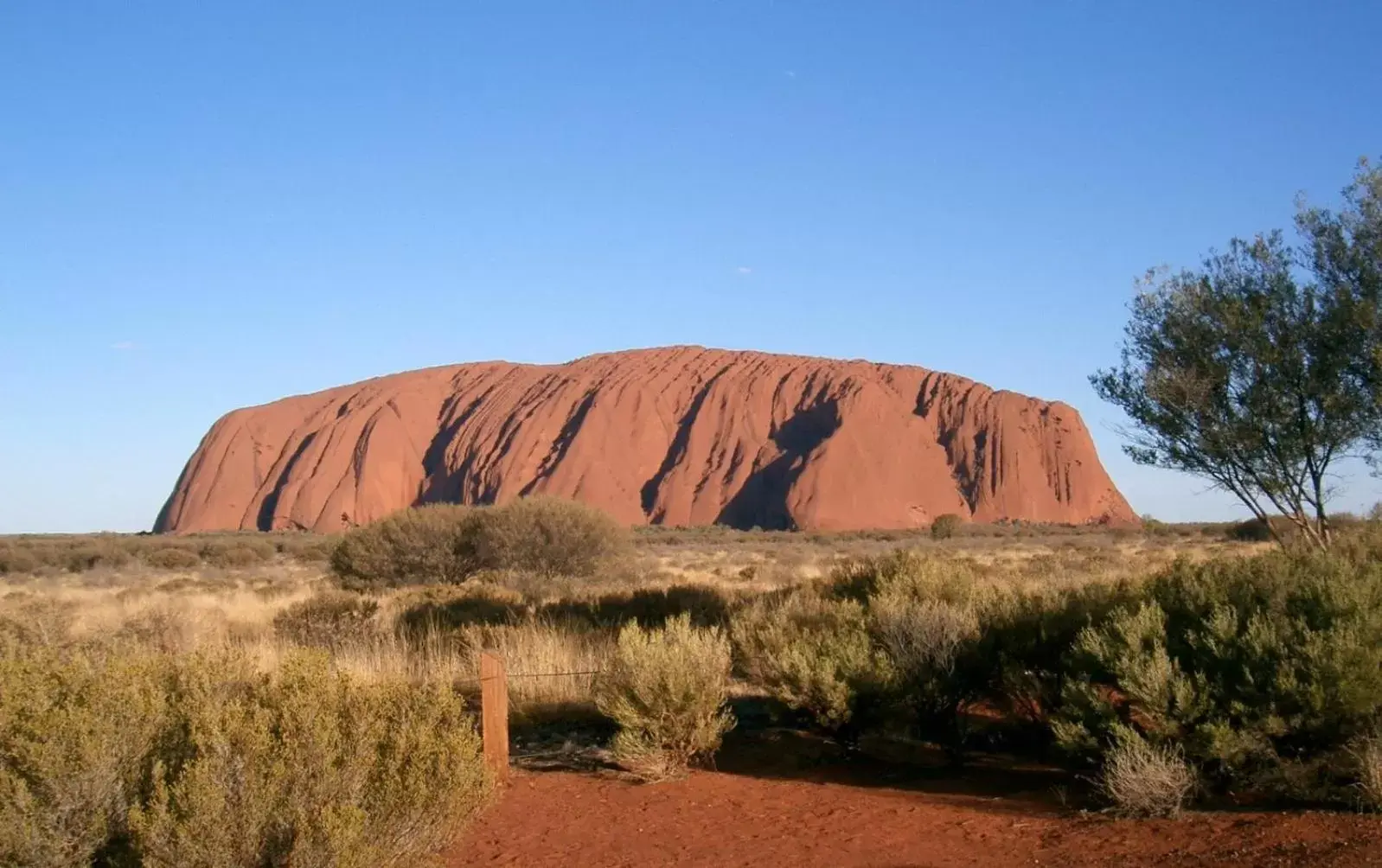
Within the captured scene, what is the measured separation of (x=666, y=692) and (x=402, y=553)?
17.9m

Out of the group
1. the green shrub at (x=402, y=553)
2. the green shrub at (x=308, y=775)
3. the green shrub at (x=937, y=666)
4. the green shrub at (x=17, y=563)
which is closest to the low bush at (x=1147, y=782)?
the green shrub at (x=937, y=666)

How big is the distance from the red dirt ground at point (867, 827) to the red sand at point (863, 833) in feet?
0.04

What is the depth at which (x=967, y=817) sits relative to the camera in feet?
22.3

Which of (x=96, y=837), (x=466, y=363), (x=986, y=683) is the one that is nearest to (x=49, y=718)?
(x=96, y=837)

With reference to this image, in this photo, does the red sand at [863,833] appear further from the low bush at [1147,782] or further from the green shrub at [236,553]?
the green shrub at [236,553]

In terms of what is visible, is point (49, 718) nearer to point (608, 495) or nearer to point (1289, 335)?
point (1289, 335)

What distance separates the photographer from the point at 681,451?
80.1 m

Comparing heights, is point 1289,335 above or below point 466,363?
below

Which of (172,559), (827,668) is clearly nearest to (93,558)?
(172,559)

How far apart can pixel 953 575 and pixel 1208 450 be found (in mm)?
2975

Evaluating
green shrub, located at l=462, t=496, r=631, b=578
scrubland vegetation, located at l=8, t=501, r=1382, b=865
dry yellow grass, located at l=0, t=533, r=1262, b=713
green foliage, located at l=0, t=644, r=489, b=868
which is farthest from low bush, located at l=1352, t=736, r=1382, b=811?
green shrub, located at l=462, t=496, r=631, b=578

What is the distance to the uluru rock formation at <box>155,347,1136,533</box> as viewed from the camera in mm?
74312

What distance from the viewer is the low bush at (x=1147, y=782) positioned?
6469 mm

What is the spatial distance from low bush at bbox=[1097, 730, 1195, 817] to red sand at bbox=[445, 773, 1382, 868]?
0.13 metres
